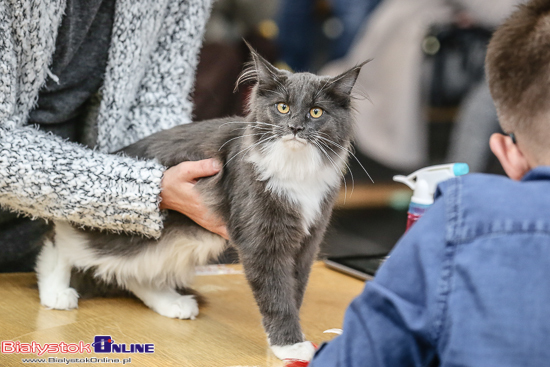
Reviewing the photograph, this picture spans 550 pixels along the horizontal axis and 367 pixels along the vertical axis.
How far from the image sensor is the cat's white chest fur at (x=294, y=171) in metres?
1.23

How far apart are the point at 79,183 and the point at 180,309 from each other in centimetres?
38

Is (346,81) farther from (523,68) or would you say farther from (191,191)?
(523,68)

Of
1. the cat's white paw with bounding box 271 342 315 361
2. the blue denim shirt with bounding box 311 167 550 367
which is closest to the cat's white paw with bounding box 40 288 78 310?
the cat's white paw with bounding box 271 342 315 361

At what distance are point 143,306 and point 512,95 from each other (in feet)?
3.37

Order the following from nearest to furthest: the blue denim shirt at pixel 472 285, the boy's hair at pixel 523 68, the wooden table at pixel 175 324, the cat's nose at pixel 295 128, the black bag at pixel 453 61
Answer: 1. the blue denim shirt at pixel 472 285
2. the boy's hair at pixel 523 68
3. the wooden table at pixel 175 324
4. the cat's nose at pixel 295 128
5. the black bag at pixel 453 61

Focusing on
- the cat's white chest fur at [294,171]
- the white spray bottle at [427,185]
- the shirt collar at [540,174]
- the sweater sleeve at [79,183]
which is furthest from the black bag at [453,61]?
the shirt collar at [540,174]

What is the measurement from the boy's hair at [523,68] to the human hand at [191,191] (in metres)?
0.71

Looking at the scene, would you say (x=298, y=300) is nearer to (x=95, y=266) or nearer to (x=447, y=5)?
(x=95, y=266)

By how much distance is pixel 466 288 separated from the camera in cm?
59

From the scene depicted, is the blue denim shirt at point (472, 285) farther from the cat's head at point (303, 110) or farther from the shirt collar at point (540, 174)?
the cat's head at point (303, 110)

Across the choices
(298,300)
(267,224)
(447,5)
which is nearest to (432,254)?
(267,224)

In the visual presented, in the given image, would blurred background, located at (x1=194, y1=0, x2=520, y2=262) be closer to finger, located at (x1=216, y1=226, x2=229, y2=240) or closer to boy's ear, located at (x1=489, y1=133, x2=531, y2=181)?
finger, located at (x1=216, y1=226, x2=229, y2=240)

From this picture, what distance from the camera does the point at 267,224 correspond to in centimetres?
123

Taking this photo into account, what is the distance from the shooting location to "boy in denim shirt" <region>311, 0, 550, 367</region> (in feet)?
1.90
